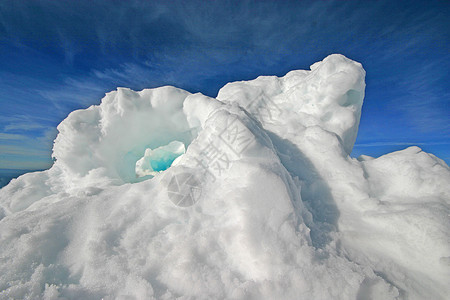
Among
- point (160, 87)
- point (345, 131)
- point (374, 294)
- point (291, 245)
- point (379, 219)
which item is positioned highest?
point (160, 87)

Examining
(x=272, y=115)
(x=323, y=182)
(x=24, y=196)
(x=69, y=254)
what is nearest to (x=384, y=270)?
(x=323, y=182)

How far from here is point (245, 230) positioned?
280 cm

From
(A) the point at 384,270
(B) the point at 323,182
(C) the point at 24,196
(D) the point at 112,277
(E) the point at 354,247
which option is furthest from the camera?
(C) the point at 24,196

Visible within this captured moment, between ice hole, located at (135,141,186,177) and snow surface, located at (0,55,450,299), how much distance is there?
25.8 feet

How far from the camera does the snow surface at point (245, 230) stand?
7.70ft

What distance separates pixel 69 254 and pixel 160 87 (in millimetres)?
5847

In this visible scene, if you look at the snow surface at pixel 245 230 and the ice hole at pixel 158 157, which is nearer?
the snow surface at pixel 245 230

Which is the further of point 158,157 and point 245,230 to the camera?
point 158,157

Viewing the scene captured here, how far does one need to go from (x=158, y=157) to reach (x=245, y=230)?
38.9ft

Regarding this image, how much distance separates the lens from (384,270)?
292cm

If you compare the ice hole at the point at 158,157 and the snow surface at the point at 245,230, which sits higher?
the ice hole at the point at 158,157

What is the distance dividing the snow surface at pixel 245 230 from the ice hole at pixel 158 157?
25.8 ft

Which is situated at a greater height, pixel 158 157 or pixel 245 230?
pixel 158 157

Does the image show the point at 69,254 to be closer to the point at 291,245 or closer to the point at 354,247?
the point at 291,245
